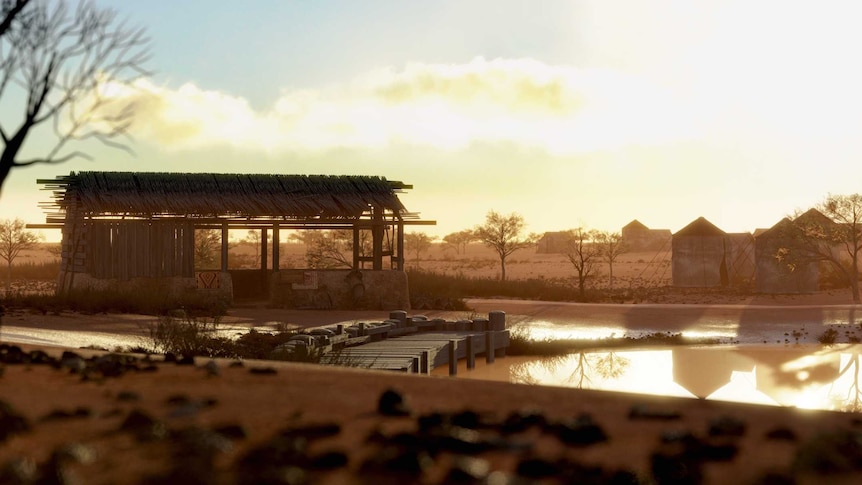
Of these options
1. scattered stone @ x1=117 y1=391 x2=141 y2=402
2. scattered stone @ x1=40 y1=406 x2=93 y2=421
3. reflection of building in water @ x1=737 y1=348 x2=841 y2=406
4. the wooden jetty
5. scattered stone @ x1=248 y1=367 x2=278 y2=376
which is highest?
scattered stone @ x1=248 y1=367 x2=278 y2=376

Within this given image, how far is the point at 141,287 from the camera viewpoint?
23375 millimetres

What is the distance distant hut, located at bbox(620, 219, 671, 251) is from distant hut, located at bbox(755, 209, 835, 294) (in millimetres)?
47612

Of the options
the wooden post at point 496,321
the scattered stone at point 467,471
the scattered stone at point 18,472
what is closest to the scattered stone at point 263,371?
the scattered stone at point 18,472

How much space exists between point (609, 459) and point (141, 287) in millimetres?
20369

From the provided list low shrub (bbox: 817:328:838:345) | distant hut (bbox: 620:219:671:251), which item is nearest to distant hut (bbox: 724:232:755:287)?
low shrub (bbox: 817:328:838:345)

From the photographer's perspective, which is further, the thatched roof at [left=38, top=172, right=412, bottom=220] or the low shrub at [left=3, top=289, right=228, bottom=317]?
the thatched roof at [left=38, top=172, right=412, bottom=220]

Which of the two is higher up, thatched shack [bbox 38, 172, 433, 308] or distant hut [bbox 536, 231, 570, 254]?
distant hut [bbox 536, 231, 570, 254]

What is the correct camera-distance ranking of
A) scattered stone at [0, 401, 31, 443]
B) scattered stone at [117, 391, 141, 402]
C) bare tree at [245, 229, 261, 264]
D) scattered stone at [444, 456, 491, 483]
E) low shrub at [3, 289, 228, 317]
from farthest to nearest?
bare tree at [245, 229, 261, 264], low shrub at [3, 289, 228, 317], scattered stone at [117, 391, 141, 402], scattered stone at [0, 401, 31, 443], scattered stone at [444, 456, 491, 483]

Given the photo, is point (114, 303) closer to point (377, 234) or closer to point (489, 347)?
point (489, 347)

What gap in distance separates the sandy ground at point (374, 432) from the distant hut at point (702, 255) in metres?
36.3

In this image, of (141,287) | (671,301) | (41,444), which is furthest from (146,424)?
(671,301)

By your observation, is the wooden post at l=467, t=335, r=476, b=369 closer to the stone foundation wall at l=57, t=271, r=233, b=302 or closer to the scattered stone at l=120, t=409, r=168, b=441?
the stone foundation wall at l=57, t=271, r=233, b=302

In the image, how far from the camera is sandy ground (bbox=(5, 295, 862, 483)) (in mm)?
4535

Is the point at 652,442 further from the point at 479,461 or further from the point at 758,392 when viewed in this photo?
A: the point at 758,392
